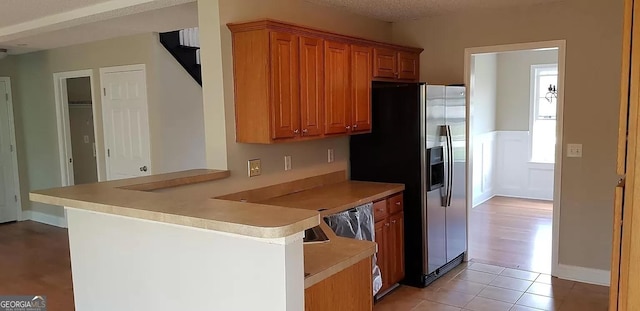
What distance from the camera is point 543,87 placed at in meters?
7.45

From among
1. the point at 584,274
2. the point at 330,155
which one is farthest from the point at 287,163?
the point at 584,274

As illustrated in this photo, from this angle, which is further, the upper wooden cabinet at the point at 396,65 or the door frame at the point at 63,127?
the door frame at the point at 63,127

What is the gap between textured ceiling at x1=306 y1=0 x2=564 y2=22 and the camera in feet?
13.2

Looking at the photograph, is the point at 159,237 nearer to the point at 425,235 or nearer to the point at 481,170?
the point at 425,235

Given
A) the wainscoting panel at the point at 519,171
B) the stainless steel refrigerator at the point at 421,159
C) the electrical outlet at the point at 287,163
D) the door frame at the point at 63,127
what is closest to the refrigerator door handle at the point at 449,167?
the stainless steel refrigerator at the point at 421,159

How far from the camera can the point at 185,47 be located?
4.97 meters

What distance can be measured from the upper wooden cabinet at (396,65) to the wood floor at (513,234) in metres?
1.63

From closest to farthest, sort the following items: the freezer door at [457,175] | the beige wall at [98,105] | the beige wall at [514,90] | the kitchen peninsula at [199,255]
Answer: the kitchen peninsula at [199,255] → the freezer door at [457,175] → the beige wall at [98,105] → the beige wall at [514,90]

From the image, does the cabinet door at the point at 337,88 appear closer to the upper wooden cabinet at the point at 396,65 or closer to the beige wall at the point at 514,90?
the upper wooden cabinet at the point at 396,65

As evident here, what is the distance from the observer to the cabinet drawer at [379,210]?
368 centimetres

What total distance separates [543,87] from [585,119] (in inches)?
145

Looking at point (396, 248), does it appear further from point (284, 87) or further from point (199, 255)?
point (199, 255)

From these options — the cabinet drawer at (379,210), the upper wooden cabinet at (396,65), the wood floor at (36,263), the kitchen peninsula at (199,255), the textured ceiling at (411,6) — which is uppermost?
the textured ceiling at (411,6)

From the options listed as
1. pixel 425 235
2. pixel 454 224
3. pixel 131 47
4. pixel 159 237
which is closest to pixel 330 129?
pixel 425 235
